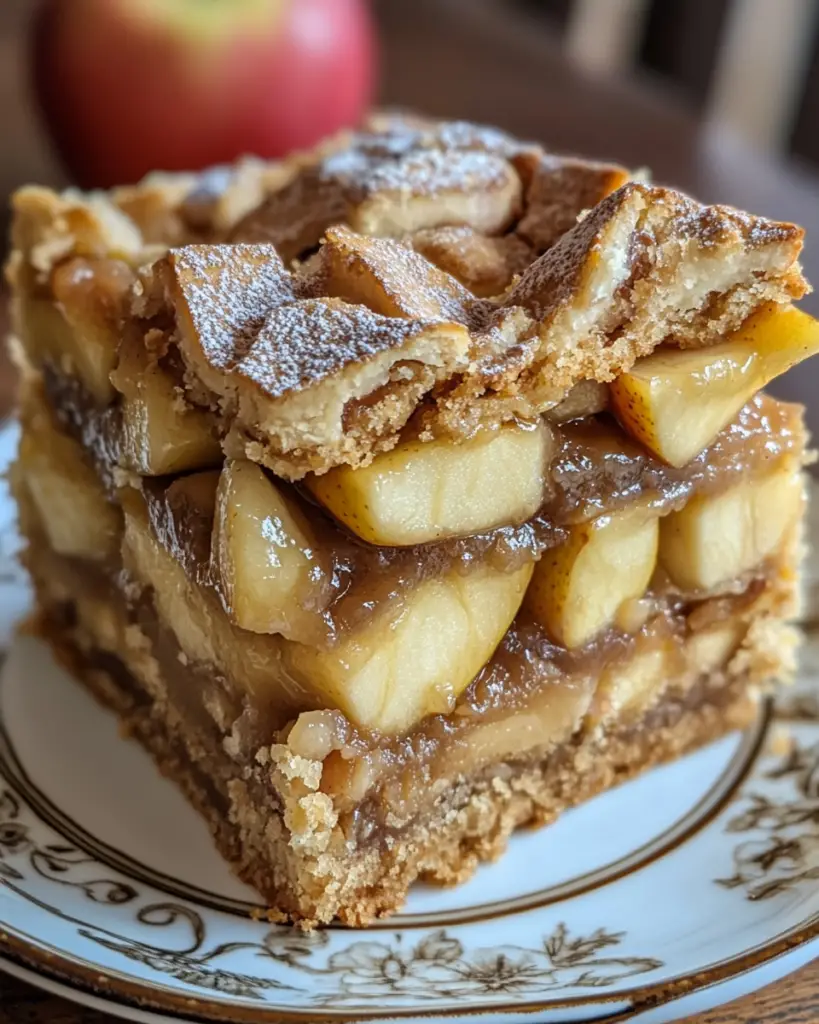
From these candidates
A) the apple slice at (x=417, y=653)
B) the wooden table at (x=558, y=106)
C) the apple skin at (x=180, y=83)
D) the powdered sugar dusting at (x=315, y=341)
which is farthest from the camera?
the wooden table at (x=558, y=106)

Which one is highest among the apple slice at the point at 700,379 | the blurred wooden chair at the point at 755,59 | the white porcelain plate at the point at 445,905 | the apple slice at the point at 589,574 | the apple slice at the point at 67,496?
the blurred wooden chair at the point at 755,59

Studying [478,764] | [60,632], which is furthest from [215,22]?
[478,764]

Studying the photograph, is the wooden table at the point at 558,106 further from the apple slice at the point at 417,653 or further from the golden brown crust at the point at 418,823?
the apple slice at the point at 417,653

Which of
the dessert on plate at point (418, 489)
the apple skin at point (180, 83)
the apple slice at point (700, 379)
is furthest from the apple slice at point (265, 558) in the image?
the apple skin at point (180, 83)

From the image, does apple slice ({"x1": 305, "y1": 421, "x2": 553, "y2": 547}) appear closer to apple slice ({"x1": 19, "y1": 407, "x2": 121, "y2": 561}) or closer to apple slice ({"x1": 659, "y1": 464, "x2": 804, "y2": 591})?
apple slice ({"x1": 659, "y1": 464, "x2": 804, "y2": 591})

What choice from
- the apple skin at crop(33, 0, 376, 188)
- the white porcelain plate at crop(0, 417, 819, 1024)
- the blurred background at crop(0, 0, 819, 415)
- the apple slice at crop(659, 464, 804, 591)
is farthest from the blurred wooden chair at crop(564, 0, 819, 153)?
the white porcelain plate at crop(0, 417, 819, 1024)

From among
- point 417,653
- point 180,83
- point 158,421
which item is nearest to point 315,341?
point 158,421

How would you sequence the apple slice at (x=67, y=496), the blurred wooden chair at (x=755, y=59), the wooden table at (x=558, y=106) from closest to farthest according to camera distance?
the apple slice at (x=67, y=496), the wooden table at (x=558, y=106), the blurred wooden chair at (x=755, y=59)
